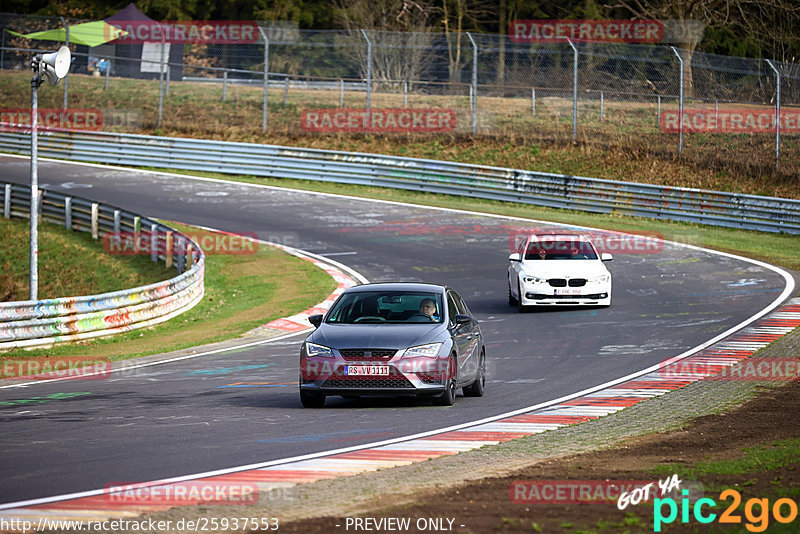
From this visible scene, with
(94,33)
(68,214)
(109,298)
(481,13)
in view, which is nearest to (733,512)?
(109,298)

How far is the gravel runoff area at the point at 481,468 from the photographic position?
697 centimetres

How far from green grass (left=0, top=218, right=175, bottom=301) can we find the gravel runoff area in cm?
1697

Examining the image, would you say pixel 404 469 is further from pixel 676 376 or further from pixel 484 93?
pixel 484 93


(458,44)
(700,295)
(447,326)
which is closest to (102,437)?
(447,326)

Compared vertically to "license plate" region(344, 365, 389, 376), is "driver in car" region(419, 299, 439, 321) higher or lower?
higher

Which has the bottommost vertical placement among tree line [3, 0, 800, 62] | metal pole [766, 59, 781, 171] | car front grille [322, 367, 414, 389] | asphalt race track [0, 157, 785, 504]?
asphalt race track [0, 157, 785, 504]

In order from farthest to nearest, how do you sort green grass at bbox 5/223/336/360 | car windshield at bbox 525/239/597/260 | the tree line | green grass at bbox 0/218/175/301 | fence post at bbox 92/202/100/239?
the tree line
fence post at bbox 92/202/100/239
green grass at bbox 0/218/175/301
car windshield at bbox 525/239/597/260
green grass at bbox 5/223/336/360

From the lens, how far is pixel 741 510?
21.8ft

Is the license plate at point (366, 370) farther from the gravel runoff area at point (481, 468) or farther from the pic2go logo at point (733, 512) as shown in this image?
the pic2go logo at point (733, 512)

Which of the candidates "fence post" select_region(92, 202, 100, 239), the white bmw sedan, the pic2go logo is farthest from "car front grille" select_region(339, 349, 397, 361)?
"fence post" select_region(92, 202, 100, 239)

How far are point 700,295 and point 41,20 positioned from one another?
36210 millimetres

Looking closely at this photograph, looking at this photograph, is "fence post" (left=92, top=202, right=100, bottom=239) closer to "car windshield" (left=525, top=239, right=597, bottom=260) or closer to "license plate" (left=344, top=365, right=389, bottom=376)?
"car windshield" (left=525, top=239, right=597, bottom=260)

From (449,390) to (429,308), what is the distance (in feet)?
3.75

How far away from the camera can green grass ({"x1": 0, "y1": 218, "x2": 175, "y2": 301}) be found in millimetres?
→ 26312
